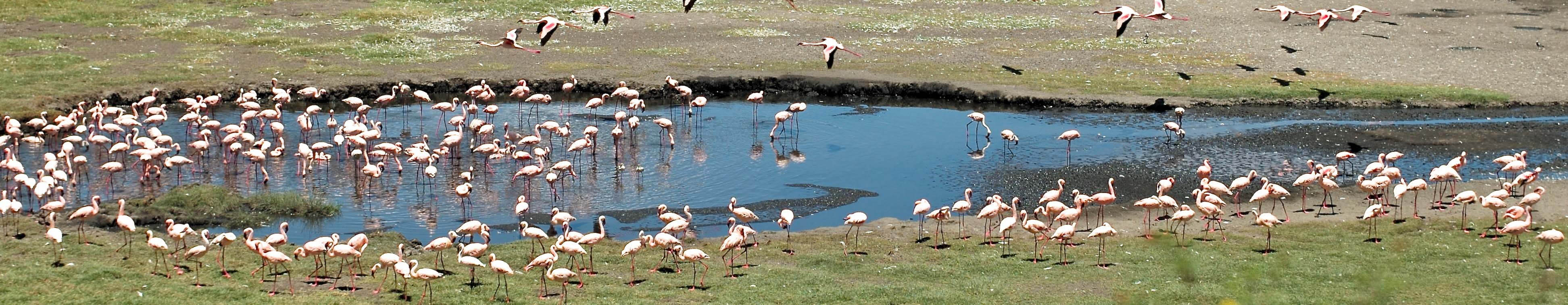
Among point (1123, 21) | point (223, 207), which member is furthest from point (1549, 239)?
point (223, 207)

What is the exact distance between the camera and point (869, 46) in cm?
3600

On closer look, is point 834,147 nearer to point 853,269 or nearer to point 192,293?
point 853,269

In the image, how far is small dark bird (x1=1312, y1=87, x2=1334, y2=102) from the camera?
29141 millimetres

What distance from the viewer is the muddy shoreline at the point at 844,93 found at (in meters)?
28.6

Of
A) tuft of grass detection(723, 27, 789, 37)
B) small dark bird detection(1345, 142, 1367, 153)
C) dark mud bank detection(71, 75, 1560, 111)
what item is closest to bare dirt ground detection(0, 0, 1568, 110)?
tuft of grass detection(723, 27, 789, 37)

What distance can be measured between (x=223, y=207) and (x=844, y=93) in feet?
50.4

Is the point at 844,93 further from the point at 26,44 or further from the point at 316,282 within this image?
the point at 26,44

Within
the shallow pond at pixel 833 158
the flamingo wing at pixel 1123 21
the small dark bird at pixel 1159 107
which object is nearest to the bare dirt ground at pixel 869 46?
the small dark bird at pixel 1159 107

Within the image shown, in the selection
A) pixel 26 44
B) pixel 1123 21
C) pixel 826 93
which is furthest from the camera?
pixel 26 44

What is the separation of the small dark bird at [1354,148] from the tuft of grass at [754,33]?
16551 mm

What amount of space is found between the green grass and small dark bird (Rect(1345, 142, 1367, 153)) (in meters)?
17.4

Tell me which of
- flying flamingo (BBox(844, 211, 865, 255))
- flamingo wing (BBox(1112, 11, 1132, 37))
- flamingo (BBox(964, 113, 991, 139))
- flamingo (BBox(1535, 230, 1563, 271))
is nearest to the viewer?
flamingo (BBox(1535, 230, 1563, 271))

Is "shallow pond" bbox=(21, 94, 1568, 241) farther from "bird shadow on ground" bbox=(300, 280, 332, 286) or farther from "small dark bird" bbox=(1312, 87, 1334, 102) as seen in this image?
"bird shadow on ground" bbox=(300, 280, 332, 286)

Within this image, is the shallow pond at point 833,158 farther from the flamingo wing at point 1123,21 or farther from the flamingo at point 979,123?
the flamingo wing at point 1123,21
